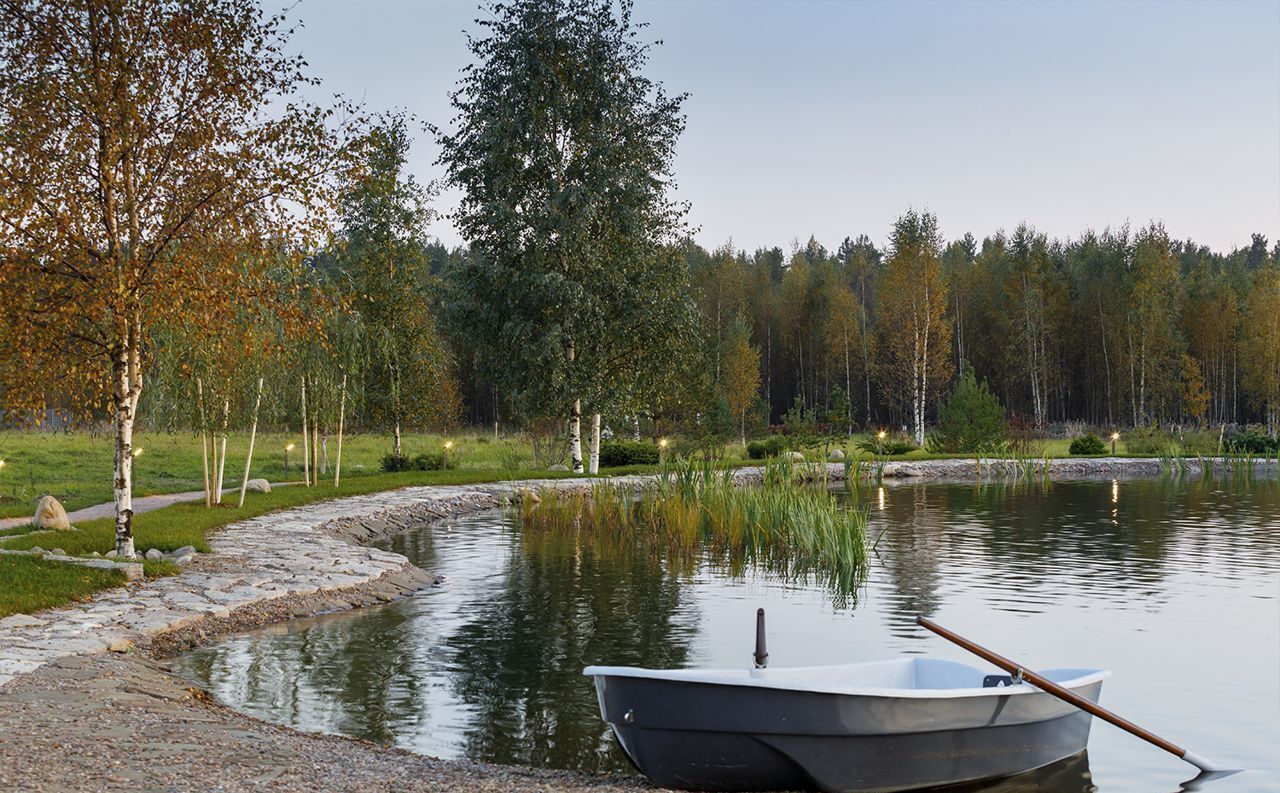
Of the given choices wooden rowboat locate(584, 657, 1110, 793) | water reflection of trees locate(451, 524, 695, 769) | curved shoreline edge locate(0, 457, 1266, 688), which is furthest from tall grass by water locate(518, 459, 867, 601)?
wooden rowboat locate(584, 657, 1110, 793)

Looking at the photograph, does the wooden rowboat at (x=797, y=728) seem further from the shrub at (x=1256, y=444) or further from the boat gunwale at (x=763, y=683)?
the shrub at (x=1256, y=444)

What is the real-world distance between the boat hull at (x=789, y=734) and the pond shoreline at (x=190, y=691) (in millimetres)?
509

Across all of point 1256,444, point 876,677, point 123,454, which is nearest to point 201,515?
point 123,454

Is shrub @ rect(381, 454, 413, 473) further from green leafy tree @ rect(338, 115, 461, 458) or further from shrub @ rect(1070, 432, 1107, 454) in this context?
shrub @ rect(1070, 432, 1107, 454)

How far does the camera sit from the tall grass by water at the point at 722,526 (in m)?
18.0

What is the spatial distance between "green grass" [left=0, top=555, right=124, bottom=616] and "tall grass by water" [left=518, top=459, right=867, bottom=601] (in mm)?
8936

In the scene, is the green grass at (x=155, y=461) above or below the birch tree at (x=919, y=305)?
below

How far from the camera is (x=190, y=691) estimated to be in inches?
409

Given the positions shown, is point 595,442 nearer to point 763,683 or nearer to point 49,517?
point 49,517

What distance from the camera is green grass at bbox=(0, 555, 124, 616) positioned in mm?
12703

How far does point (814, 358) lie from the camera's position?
70.9m

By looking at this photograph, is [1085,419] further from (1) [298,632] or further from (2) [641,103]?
(1) [298,632]

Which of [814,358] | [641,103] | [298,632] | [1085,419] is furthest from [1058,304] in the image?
Result: [298,632]

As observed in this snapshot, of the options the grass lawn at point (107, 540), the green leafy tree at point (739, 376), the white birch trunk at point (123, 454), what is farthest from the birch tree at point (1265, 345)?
the white birch trunk at point (123, 454)
